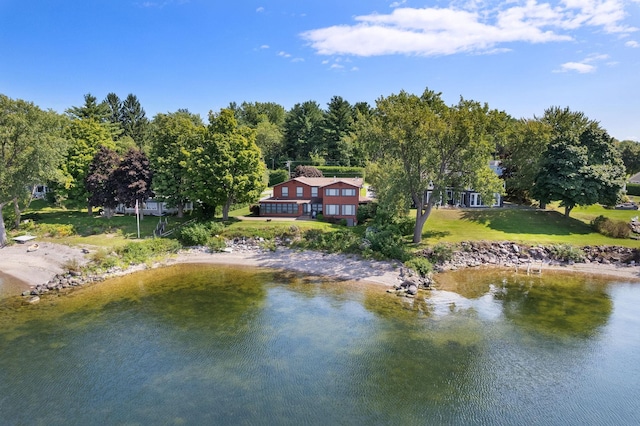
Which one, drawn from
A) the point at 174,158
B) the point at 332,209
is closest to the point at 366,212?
the point at 332,209

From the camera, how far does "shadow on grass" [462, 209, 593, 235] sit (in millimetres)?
44787

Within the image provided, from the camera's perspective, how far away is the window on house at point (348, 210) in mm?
48250

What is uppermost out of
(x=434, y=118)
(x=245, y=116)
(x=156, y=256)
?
(x=245, y=116)

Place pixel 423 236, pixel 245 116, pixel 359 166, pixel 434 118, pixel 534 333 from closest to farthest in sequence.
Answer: pixel 534 333 < pixel 434 118 < pixel 423 236 < pixel 359 166 < pixel 245 116

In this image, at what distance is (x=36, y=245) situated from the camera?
39406 millimetres

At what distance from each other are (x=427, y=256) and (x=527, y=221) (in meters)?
16.8

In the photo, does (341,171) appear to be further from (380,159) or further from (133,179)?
(133,179)

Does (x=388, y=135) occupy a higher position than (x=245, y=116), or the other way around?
(x=245, y=116)

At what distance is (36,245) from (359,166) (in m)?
58.0

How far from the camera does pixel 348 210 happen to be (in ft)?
159

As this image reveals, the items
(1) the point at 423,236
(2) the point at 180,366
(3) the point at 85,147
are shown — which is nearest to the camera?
(2) the point at 180,366

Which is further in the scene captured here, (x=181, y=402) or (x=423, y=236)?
(x=423, y=236)

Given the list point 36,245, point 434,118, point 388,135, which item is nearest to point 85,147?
point 36,245

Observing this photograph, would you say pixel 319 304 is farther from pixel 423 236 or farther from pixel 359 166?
pixel 359 166
